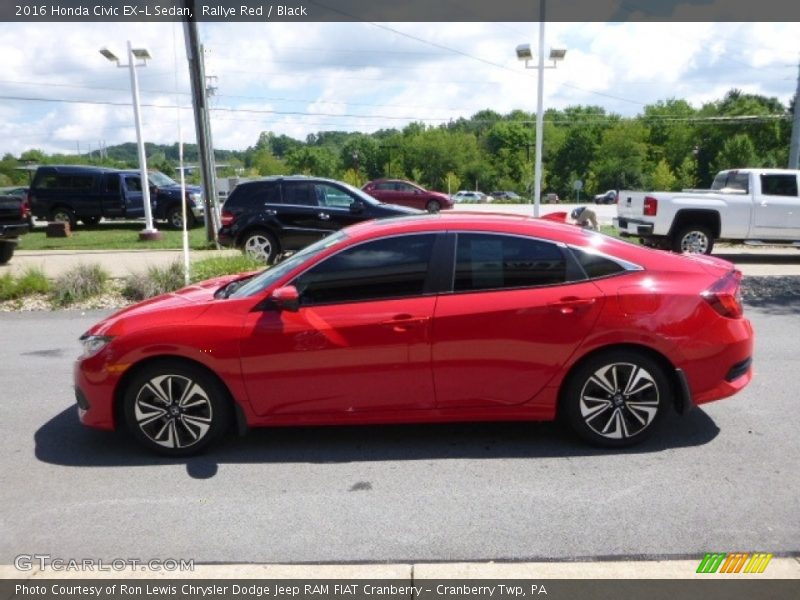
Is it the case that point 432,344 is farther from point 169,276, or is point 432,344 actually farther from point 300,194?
point 300,194

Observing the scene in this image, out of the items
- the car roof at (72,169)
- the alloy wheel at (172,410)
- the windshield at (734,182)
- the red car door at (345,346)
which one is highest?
the car roof at (72,169)

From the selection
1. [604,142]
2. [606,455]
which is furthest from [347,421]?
[604,142]

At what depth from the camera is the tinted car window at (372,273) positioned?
4.48 metres

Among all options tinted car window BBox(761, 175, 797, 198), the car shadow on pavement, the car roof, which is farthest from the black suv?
the car roof

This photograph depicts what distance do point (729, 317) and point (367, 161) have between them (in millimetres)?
111558

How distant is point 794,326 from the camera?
828cm

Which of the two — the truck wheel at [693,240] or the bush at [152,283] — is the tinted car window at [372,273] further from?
the truck wheel at [693,240]

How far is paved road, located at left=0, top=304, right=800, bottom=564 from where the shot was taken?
3496 mm

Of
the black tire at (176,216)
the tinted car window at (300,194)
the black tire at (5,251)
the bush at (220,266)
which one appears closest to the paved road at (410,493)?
the bush at (220,266)

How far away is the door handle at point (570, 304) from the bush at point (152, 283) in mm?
7235

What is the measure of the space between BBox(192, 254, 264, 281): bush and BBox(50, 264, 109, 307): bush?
58.7 inches

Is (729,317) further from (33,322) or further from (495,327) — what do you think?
(33,322)
